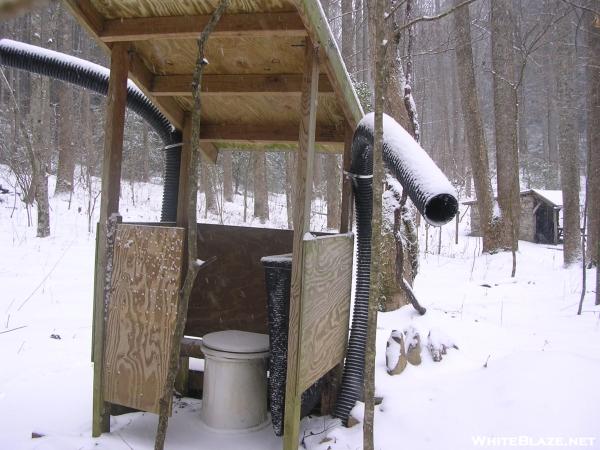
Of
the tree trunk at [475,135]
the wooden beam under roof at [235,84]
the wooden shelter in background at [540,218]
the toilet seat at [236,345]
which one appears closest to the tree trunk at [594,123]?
the tree trunk at [475,135]

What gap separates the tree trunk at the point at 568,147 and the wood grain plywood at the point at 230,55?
9.13m

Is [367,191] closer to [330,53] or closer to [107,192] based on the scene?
[330,53]

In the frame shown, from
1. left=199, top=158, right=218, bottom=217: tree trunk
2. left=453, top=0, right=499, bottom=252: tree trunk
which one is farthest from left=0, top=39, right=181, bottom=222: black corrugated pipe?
left=199, top=158, right=218, bottom=217: tree trunk

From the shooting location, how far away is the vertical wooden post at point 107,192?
112 inches

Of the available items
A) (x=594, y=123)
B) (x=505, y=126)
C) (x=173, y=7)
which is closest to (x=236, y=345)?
(x=173, y=7)

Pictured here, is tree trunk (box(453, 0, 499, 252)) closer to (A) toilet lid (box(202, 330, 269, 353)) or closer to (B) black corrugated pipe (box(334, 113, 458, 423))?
(B) black corrugated pipe (box(334, 113, 458, 423))

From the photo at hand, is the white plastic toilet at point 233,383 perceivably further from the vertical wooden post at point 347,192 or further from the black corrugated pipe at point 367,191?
the vertical wooden post at point 347,192

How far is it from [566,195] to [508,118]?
2.51m

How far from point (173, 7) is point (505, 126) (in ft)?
35.5

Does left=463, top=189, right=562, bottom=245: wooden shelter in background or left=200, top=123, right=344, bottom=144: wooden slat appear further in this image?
left=463, top=189, right=562, bottom=245: wooden shelter in background

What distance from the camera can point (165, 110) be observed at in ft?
12.1

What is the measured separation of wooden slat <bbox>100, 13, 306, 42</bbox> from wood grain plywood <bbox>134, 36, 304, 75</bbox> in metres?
0.29

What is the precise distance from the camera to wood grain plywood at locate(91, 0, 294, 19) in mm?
2467

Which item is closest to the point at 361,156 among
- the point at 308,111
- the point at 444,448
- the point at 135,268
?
the point at 308,111
